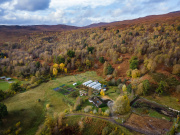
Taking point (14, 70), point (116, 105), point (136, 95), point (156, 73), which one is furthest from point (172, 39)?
point (14, 70)

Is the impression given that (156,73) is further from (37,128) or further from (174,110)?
(37,128)

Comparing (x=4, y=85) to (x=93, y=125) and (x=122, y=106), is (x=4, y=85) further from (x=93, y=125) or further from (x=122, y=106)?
(x=122, y=106)

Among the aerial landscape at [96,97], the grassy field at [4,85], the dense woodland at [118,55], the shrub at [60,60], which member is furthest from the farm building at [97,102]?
the shrub at [60,60]

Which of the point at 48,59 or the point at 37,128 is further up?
the point at 48,59

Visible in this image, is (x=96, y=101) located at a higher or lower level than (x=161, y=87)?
lower

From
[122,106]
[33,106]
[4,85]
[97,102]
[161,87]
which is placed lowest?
[33,106]

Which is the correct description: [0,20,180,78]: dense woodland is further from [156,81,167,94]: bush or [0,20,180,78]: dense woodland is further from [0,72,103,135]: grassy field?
[0,72,103,135]: grassy field

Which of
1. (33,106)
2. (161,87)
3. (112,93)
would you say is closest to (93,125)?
(112,93)

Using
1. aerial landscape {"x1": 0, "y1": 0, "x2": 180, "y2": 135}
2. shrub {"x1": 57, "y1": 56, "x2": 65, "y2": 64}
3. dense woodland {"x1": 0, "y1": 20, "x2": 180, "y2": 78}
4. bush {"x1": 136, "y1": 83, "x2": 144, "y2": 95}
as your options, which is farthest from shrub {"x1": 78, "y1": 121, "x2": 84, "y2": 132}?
shrub {"x1": 57, "y1": 56, "x2": 65, "y2": 64}

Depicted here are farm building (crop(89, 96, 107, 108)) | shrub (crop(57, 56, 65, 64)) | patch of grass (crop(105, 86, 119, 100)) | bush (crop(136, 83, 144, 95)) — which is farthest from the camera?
shrub (crop(57, 56, 65, 64))
